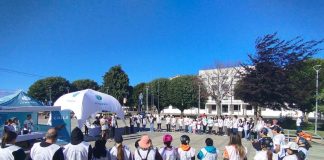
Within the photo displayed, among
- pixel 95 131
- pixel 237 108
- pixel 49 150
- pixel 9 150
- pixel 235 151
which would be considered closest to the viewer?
pixel 9 150

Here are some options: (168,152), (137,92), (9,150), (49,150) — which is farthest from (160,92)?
(9,150)

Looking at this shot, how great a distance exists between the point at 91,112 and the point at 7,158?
19.0 m

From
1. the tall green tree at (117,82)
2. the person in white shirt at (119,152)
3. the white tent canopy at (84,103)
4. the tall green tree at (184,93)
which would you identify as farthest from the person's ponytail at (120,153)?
the tall green tree at (117,82)

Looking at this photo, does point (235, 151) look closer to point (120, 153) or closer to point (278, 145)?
point (120, 153)

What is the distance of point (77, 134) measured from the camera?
21.2 feet

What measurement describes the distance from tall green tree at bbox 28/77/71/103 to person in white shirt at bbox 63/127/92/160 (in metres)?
90.3

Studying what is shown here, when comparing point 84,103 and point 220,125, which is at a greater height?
point 84,103

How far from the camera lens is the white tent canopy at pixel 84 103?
23.8m

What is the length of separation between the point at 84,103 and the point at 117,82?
56.5 metres

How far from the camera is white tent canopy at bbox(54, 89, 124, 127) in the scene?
23.8m

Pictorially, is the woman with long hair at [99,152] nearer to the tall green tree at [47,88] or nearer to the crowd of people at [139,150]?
the crowd of people at [139,150]

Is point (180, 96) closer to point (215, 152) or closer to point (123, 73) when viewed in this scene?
point (123, 73)

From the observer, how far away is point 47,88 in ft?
304

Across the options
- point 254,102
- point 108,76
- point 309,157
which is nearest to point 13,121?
point 309,157
